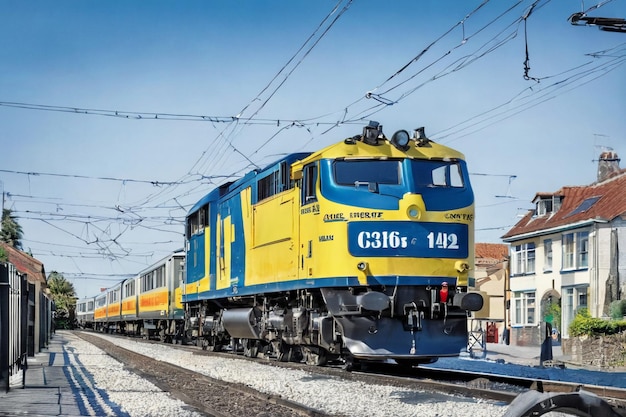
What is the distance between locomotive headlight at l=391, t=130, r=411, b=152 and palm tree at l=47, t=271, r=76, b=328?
3653 inches

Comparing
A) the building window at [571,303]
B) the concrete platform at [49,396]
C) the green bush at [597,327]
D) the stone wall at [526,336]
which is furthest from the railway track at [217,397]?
the stone wall at [526,336]

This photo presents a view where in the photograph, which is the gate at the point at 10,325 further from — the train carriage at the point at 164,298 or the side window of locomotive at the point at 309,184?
the train carriage at the point at 164,298

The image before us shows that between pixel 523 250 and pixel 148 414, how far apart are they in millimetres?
38510

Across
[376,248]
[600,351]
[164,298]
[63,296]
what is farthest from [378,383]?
[63,296]

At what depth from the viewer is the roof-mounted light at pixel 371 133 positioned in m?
14.9

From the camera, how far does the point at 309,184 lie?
49.3 feet

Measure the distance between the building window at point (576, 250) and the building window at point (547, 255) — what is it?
63.4 inches

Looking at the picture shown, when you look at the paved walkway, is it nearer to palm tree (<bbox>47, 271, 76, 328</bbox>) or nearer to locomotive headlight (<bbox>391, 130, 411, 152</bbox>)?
locomotive headlight (<bbox>391, 130, 411, 152</bbox>)

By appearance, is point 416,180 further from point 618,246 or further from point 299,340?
point 618,246

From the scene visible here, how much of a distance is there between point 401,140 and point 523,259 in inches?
1288

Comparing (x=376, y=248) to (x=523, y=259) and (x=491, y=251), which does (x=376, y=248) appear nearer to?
(x=523, y=259)

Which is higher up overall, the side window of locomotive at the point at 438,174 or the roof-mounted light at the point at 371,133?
the roof-mounted light at the point at 371,133

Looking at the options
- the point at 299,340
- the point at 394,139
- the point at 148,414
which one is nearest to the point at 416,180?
the point at 394,139

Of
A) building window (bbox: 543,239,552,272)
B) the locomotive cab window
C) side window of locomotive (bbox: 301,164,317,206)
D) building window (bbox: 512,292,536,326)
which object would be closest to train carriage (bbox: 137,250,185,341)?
the locomotive cab window
